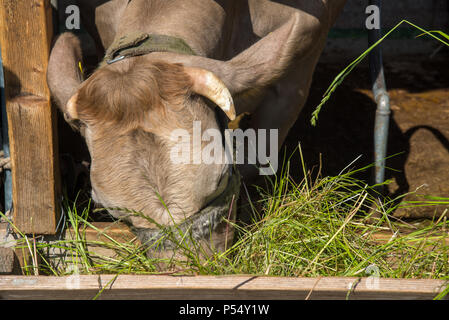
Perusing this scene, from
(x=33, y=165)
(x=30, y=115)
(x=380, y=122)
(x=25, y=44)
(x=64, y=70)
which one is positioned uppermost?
(x=25, y=44)

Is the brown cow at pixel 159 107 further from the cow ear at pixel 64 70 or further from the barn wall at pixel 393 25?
the barn wall at pixel 393 25

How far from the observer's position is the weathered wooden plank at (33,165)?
117 inches

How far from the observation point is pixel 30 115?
296 centimetres

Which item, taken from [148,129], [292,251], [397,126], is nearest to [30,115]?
[148,129]

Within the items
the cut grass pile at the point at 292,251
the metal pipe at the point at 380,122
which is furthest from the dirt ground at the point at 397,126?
the cut grass pile at the point at 292,251

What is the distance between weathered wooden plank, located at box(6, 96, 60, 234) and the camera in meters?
2.96

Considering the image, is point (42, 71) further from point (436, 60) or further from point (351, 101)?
point (436, 60)

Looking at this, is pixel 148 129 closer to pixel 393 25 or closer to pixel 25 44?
pixel 25 44

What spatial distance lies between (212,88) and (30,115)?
1028mm

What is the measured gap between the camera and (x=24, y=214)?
3.08 m

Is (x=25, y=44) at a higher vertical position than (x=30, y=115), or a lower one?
higher

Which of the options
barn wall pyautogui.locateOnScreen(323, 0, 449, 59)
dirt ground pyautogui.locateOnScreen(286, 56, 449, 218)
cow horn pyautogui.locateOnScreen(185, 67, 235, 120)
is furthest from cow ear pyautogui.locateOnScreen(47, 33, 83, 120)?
barn wall pyautogui.locateOnScreen(323, 0, 449, 59)

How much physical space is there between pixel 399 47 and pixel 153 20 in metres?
4.46

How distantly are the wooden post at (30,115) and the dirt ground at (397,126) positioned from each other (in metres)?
2.03
